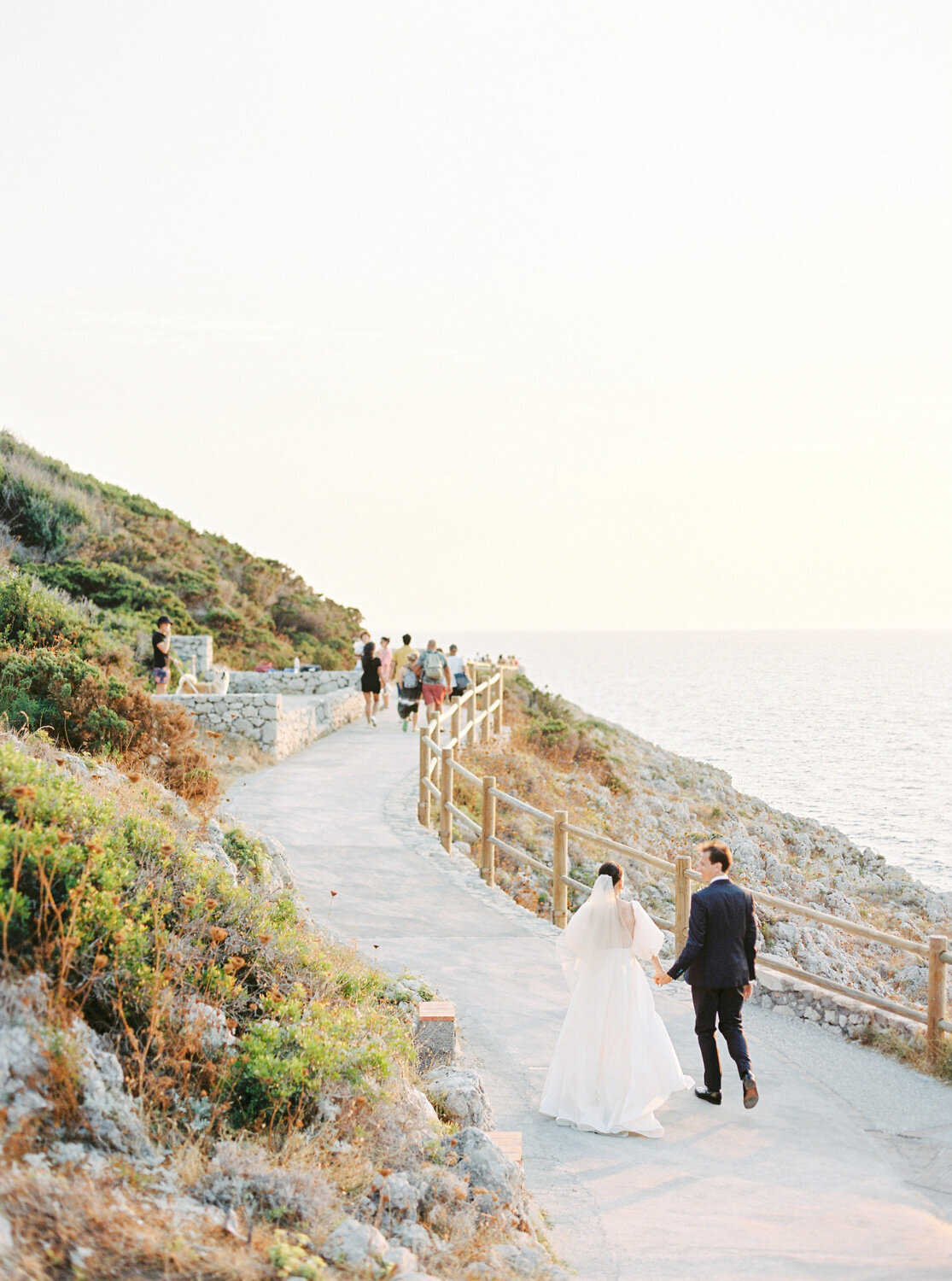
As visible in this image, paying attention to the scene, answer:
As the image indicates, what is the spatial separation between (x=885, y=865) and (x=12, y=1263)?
23.6m

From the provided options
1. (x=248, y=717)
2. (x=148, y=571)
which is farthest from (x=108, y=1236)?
(x=148, y=571)

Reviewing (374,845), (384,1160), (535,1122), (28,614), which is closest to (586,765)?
(374,845)

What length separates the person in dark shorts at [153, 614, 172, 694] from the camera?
54.1ft

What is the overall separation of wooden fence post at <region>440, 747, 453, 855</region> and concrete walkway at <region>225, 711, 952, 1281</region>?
72.6 inches

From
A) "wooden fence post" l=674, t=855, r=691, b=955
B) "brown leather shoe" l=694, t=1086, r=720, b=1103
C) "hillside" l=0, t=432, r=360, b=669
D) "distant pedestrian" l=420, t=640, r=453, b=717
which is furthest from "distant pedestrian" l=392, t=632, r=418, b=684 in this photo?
"brown leather shoe" l=694, t=1086, r=720, b=1103

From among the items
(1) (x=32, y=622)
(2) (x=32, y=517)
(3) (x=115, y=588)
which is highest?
(2) (x=32, y=517)

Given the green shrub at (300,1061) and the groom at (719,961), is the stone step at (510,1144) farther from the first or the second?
the groom at (719,961)

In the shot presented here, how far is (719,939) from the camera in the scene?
6074 millimetres

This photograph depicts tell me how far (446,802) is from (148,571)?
1974 centimetres

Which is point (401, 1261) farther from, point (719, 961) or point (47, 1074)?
point (719, 961)

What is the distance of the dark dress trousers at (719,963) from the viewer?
607 centimetres

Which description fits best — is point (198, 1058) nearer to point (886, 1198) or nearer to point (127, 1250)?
point (127, 1250)

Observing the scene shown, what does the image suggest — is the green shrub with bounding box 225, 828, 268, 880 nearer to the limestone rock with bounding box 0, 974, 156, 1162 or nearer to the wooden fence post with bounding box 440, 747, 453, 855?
the limestone rock with bounding box 0, 974, 156, 1162

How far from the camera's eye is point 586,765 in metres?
26.2
